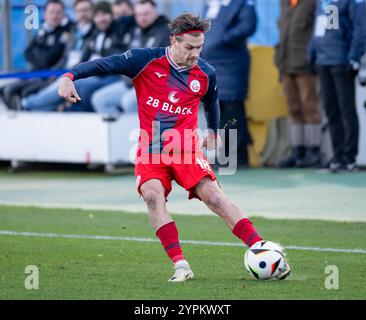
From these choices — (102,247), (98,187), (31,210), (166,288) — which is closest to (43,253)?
(102,247)

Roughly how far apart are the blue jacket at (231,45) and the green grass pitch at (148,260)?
13.6ft

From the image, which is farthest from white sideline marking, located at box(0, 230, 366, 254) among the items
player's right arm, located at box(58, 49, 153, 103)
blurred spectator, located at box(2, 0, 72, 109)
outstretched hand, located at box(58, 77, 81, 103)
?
blurred spectator, located at box(2, 0, 72, 109)

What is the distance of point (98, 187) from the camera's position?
14.7 meters

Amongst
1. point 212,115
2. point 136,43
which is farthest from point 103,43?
point 212,115

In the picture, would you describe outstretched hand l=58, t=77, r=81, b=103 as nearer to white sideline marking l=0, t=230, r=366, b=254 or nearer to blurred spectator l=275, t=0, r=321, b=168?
white sideline marking l=0, t=230, r=366, b=254

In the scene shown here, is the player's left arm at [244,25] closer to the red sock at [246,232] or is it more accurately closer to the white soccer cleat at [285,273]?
the red sock at [246,232]

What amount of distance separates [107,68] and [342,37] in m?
7.50

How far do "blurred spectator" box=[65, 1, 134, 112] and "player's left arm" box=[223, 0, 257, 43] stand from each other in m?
1.65

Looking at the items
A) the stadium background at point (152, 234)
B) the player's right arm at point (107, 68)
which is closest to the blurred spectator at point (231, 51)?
the stadium background at point (152, 234)

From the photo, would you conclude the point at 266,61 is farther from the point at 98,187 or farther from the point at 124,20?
the point at 98,187

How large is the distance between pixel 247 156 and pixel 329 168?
171cm

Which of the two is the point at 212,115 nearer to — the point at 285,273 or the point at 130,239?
the point at 285,273

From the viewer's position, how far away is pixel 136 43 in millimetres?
16156

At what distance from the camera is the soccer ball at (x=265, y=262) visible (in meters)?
7.69
